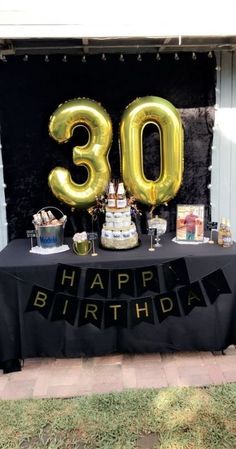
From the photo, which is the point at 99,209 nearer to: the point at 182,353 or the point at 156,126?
the point at 156,126

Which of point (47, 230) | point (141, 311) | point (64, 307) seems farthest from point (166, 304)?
point (47, 230)

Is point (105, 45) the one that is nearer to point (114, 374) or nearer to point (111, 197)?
point (111, 197)

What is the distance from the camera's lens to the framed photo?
8.77 ft

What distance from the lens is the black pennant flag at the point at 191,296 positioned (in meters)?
2.41

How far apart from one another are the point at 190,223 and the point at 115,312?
33.2 inches

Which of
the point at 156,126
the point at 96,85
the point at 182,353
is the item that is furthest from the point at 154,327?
the point at 96,85

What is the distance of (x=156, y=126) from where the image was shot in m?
A: 2.84

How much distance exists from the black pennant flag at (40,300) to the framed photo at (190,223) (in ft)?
3.38

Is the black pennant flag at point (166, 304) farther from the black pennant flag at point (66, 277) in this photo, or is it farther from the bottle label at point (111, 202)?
the bottle label at point (111, 202)

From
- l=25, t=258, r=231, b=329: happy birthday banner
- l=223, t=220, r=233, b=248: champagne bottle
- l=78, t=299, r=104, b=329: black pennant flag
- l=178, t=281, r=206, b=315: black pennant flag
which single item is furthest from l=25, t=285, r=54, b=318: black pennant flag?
l=223, t=220, r=233, b=248: champagne bottle

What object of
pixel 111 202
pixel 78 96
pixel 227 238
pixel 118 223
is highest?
pixel 78 96

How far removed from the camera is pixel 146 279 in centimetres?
237

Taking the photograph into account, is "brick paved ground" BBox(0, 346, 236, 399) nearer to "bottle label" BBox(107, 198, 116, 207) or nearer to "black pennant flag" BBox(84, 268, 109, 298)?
"black pennant flag" BBox(84, 268, 109, 298)
